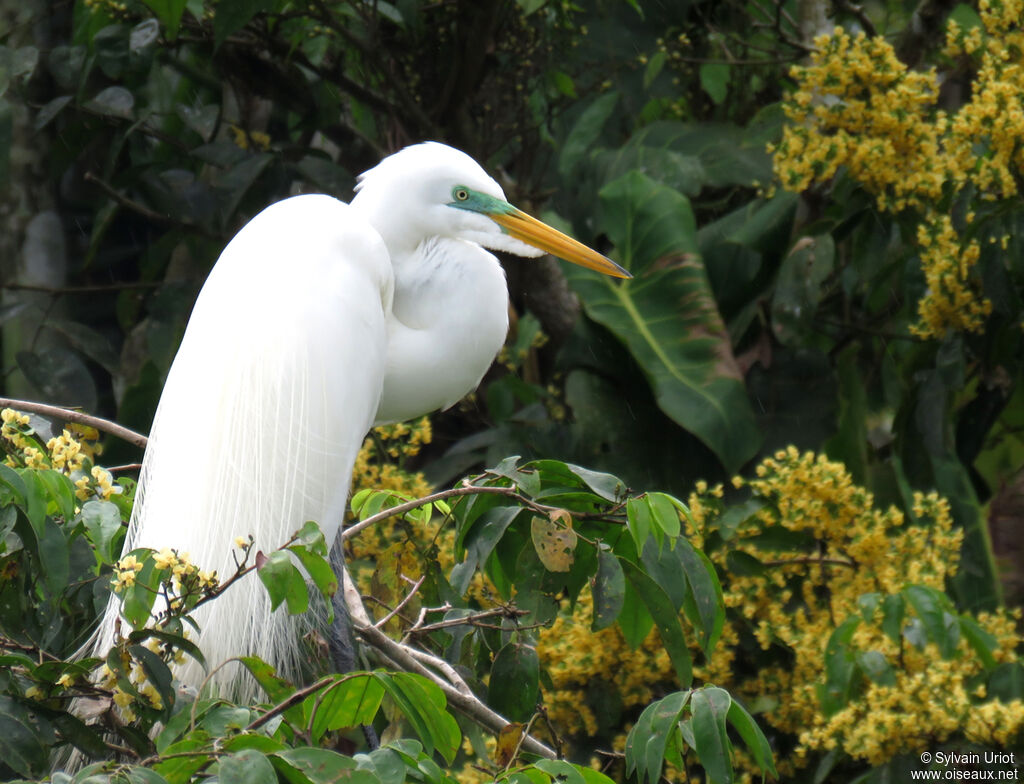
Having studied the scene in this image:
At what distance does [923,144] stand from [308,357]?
150 cm

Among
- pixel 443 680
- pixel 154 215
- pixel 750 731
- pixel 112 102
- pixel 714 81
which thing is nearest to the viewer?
pixel 750 731

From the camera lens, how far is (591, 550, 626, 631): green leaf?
138cm

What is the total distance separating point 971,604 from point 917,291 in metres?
0.79

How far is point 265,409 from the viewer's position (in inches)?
68.0

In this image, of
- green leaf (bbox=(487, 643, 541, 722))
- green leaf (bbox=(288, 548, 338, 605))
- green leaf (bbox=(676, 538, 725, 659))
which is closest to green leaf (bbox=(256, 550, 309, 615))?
green leaf (bbox=(288, 548, 338, 605))

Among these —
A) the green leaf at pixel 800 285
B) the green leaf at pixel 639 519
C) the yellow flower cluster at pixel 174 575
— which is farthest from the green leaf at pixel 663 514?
the green leaf at pixel 800 285

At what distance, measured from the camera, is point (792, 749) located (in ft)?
7.73

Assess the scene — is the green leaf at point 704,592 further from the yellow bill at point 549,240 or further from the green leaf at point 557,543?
the yellow bill at point 549,240

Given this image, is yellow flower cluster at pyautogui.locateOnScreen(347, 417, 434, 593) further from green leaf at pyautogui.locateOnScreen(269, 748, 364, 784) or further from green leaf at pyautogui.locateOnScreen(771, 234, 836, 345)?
green leaf at pyautogui.locateOnScreen(269, 748, 364, 784)

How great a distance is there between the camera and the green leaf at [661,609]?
146 centimetres

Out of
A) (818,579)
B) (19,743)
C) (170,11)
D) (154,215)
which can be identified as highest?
(170,11)

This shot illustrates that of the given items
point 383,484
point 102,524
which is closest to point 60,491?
point 102,524

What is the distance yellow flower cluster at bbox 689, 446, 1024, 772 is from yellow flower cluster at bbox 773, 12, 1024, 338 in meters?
0.51

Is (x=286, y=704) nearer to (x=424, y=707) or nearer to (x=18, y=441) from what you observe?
(x=424, y=707)
